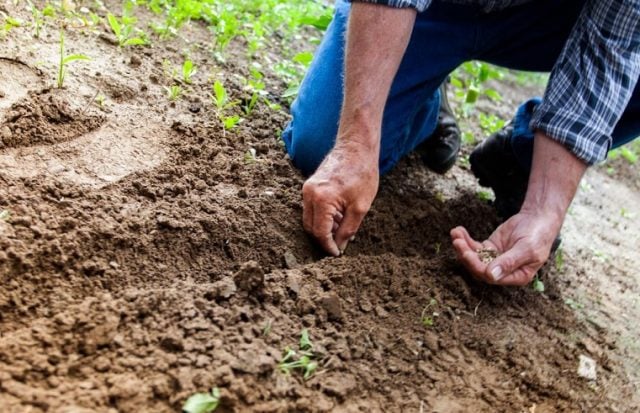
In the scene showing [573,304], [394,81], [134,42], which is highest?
[394,81]

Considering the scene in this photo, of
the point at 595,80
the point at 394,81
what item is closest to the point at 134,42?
the point at 394,81

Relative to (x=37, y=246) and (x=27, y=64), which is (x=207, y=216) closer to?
(x=37, y=246)

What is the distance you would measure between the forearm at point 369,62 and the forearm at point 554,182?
575 mm

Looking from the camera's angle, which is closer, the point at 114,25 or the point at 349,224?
the point at 349,224

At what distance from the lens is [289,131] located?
2.26m

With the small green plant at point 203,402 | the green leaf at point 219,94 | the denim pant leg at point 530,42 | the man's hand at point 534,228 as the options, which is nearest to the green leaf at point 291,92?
the green leaf at point 219,94

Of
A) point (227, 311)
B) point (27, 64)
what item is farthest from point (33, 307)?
point (27, 64)

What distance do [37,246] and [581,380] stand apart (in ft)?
4.82

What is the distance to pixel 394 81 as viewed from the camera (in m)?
2.19

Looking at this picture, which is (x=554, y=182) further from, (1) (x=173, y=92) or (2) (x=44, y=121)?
(2) (x=44, y=121)

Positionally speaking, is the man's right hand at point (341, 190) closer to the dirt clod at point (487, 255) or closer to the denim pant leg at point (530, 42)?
the dirt clod at point (487, 255)

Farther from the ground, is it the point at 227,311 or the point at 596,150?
the point at 596,150

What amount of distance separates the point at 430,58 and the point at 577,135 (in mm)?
554

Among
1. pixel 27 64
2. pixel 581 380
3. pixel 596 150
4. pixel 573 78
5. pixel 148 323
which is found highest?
pixel 573 78
